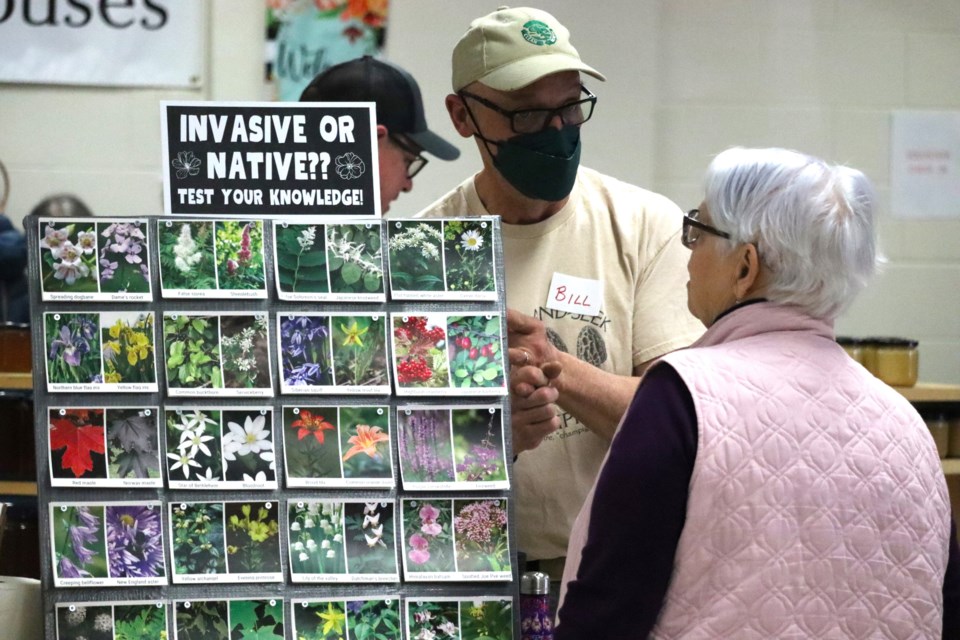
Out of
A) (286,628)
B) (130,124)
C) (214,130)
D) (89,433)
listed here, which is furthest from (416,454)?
(130,124)

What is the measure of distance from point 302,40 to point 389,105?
119 centimetres

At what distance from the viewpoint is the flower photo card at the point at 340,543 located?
5.00 ft

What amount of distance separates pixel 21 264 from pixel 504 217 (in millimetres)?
2616

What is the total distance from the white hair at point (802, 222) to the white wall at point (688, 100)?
9.09 feet

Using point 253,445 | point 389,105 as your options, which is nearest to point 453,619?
point 253,445

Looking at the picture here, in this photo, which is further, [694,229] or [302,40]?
[302,40]

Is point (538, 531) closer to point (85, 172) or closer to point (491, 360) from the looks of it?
point (491, 360)

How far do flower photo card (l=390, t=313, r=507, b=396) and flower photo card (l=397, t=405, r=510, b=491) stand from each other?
0.03m

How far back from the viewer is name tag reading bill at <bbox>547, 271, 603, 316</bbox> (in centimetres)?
195

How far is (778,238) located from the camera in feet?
4.36

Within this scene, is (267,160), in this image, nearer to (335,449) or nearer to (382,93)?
(335,449)

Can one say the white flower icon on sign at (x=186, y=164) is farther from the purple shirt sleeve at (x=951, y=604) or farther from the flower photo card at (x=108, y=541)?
the purple shirt sleeve at (x=951, y=604)

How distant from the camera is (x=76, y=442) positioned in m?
1.53

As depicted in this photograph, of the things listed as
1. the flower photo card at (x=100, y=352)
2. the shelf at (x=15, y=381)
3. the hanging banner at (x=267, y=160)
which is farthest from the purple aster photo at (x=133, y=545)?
the shelf at (x=15, y=381)
